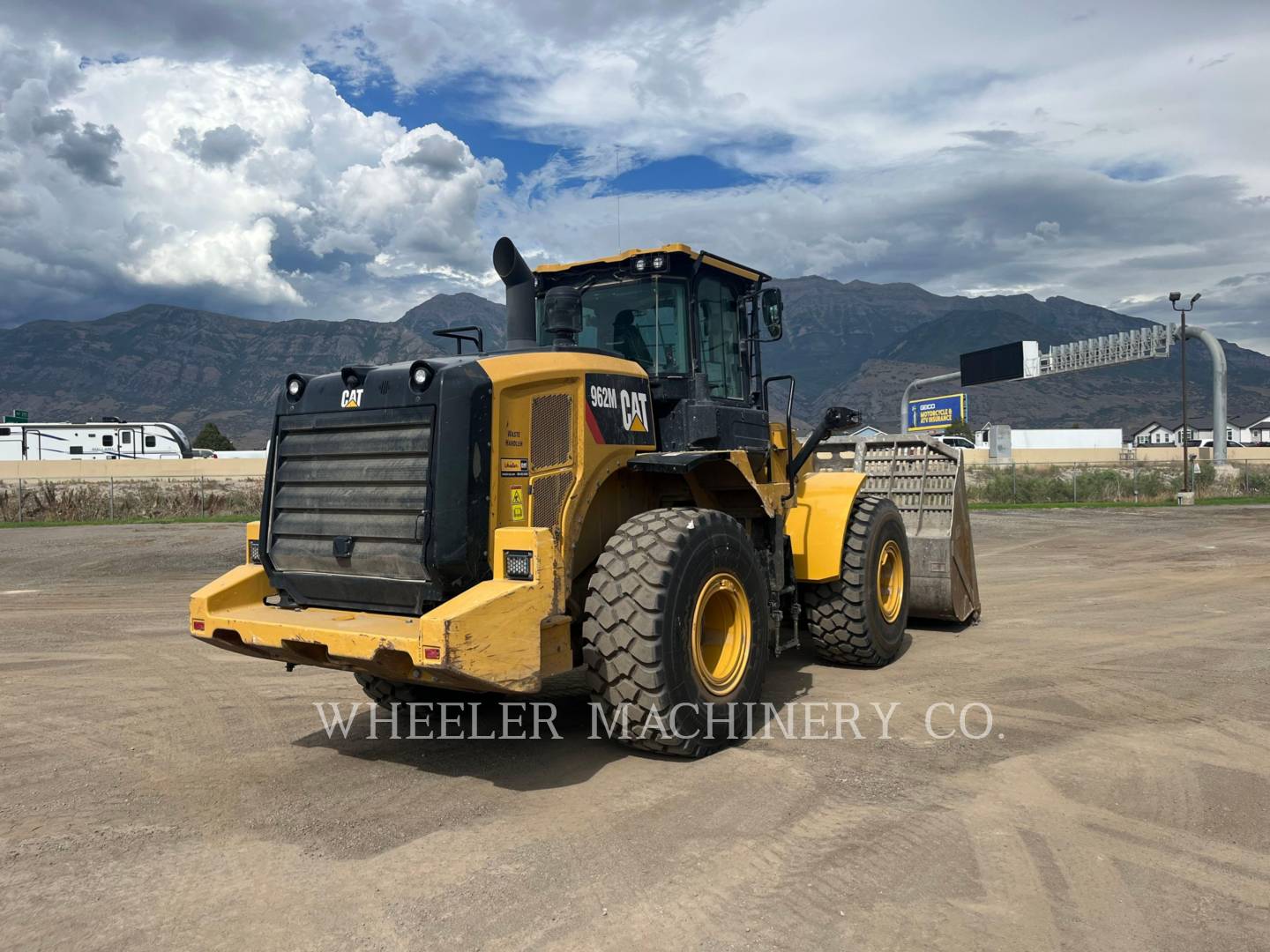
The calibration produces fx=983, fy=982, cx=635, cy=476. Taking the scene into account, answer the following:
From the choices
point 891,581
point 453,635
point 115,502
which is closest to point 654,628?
point 453,635

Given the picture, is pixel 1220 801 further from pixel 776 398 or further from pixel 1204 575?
pixel 1204 575

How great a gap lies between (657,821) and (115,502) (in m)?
29.2

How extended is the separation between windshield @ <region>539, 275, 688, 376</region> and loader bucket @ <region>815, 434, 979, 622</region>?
3.71 metres

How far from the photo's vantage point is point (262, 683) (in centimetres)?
772

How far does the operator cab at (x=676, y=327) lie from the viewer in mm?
6562

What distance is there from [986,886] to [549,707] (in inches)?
137

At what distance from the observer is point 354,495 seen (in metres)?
5.44

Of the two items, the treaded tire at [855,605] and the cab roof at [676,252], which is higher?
the cab roof at [676,252]

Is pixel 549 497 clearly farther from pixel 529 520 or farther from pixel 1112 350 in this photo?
pixel 1112 350

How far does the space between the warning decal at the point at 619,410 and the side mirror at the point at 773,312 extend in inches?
55.8

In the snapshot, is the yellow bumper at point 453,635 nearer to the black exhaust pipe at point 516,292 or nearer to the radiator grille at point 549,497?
the radiator grille at point 549,497

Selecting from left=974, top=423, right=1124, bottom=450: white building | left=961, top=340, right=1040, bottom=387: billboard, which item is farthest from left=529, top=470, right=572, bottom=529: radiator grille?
left=974, top=423, right=1124, bottom=450: white building

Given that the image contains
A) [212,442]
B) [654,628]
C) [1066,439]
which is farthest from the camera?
[1066,439]

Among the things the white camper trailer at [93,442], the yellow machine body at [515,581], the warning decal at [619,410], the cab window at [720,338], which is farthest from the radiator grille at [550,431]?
the white camper trailer at [93,442]
